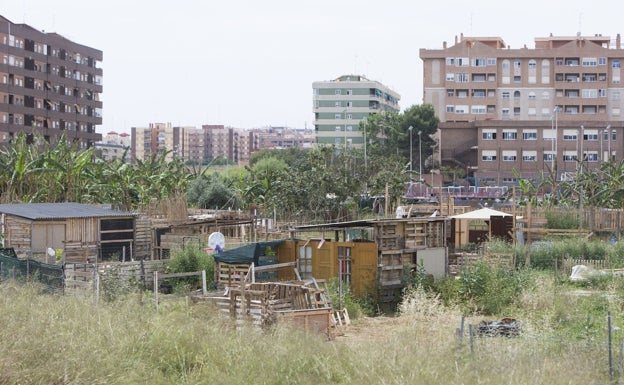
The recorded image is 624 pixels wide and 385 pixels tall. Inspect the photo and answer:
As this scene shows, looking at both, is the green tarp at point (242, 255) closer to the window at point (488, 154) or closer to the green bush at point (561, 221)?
the green bush at point (561, 221)

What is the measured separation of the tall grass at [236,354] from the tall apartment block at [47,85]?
204 ft

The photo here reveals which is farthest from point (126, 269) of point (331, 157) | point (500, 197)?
point (500, 197)

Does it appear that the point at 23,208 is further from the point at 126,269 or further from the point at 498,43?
the point at 498,43

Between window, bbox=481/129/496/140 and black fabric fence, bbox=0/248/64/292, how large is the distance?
6603cm

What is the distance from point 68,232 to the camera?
33.8 m

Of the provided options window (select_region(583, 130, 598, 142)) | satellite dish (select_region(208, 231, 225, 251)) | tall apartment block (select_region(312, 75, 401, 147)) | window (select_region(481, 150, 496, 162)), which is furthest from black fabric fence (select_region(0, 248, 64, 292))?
tall apartment block (select_region(312, 75, 401, 147))

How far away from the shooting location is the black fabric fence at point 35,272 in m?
24.2

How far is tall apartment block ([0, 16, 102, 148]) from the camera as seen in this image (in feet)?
264

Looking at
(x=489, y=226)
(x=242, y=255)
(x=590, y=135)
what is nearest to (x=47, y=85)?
(x=590, y=135)

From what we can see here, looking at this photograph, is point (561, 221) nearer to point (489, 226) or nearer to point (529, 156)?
point (489, 226)

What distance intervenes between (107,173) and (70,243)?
53.6 ft

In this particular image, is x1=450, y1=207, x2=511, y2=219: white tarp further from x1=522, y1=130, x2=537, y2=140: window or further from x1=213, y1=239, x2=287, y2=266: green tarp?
x1=522, y1=130, x2=537, y2=140: window

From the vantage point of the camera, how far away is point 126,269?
2652cm

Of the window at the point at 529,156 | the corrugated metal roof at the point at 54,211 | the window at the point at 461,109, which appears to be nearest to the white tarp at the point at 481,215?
the corrugated metal roof at the point at 54,211
